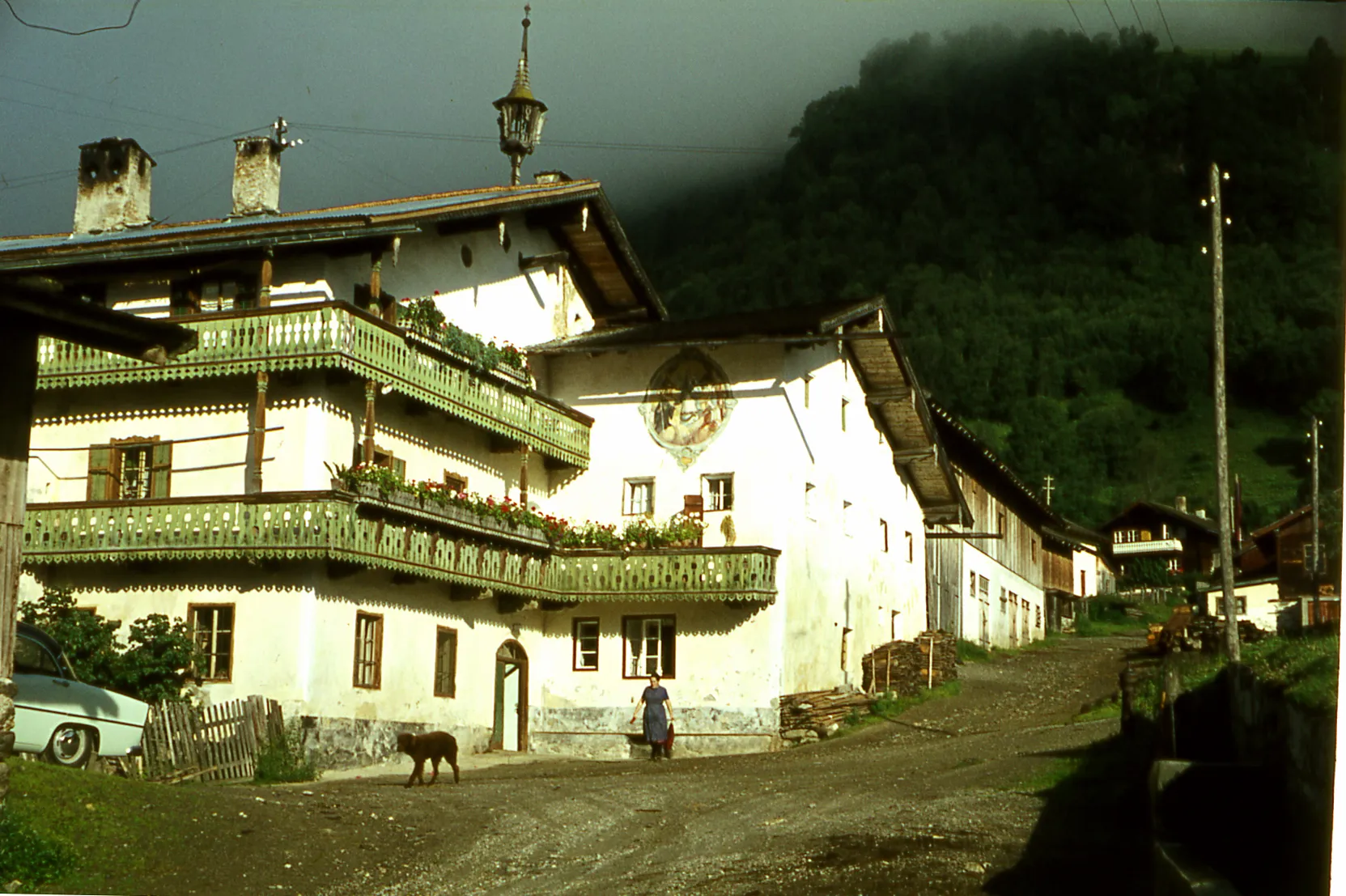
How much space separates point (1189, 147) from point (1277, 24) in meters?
67.5

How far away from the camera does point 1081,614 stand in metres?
79.8

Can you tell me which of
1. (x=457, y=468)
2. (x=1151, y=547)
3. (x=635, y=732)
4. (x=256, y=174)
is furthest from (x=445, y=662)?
(x=1151, y=547)

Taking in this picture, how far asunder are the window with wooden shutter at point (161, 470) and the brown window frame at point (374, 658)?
15.0 ft

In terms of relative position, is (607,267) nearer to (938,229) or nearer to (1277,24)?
(1277,24)

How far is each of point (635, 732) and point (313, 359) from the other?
37.0 ft

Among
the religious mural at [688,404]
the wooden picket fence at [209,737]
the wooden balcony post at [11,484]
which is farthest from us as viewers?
the religious mural at [688,404]

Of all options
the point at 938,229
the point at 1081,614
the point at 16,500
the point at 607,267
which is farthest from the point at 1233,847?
the point at 938,229

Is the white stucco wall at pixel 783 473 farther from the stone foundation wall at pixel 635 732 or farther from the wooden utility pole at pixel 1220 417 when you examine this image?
the wooden utility pole at pixel 1220 417

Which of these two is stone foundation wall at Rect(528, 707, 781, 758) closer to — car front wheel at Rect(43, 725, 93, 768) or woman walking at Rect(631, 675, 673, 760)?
woman walking at Rect(631, 675, 673, 760)

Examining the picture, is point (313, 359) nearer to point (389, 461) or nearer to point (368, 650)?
point (389, 461)

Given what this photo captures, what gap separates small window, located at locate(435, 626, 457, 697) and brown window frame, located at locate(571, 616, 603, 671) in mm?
3676

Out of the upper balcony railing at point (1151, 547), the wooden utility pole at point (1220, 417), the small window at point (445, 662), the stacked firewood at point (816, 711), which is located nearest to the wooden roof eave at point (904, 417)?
the stacked firewood at point (816, 711)

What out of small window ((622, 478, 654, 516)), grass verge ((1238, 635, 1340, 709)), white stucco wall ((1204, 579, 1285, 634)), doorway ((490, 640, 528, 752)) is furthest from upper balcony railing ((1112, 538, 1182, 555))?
grass verge ((1238, 635, 1340, 709))

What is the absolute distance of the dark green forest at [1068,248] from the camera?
71750 mm
